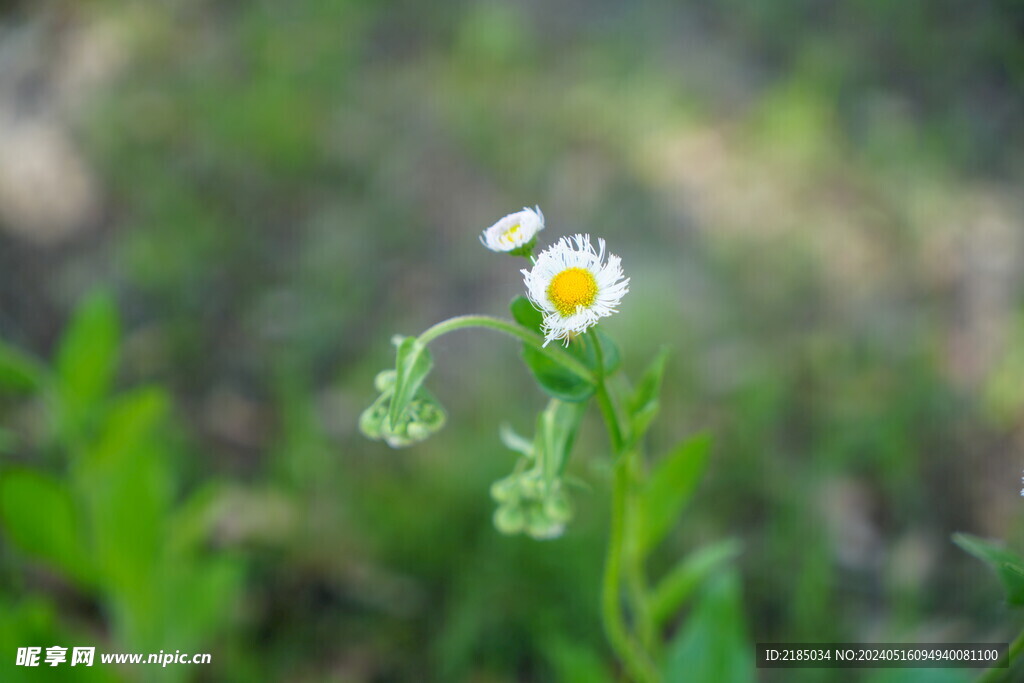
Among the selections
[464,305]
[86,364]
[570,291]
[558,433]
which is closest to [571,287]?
[570,291]

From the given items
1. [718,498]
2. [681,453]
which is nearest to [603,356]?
[681,453]

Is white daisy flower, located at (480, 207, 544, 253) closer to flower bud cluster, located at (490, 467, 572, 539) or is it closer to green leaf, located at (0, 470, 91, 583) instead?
flower bud cluster, located at (490, 467, 572, 539)

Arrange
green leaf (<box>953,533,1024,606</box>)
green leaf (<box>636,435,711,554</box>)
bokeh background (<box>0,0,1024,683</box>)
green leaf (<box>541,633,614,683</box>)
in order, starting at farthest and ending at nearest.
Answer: bokeh background (<box>0,0,1024,683</box>) < green leaf (<box>541,633,614,683</box>) < green leaf (<box>636,435,711,554</box>) < green leaf (<box>953,533,1024,606</box>)

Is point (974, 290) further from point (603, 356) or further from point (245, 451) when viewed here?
point (245, 451)

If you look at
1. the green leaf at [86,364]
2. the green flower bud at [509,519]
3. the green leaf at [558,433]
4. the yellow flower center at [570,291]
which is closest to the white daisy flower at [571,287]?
the yellow flower center at [570,291]

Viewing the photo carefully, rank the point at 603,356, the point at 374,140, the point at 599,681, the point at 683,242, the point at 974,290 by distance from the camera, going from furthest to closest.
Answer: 1. the point at 374,140
2. the point at 683,242
3. the point at 974,290
4. the point at 599,681
5. the point at 603,356

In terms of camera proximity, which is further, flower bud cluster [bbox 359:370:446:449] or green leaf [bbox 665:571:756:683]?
green leaf [bbox 665:571:756:683]

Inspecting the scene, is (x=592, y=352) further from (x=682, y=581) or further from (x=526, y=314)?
(x=682, y=581)

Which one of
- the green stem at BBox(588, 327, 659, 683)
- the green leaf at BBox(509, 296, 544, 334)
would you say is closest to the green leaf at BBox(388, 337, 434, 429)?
the green leaf at BBox(509, 296, 544, 334)
